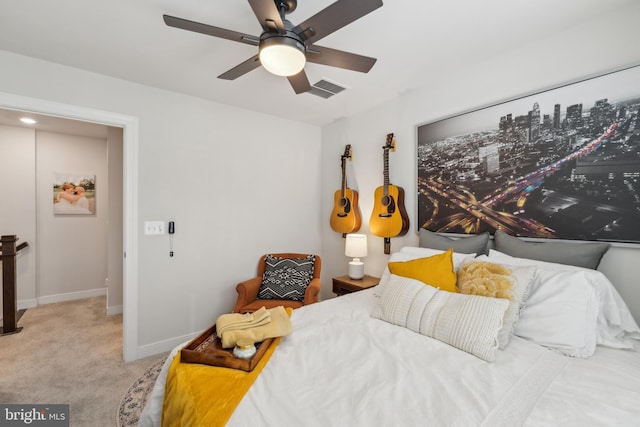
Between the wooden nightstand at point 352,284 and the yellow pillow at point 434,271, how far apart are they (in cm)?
90

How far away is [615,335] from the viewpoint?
55.6 inches

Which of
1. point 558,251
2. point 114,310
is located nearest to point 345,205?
point 558,251

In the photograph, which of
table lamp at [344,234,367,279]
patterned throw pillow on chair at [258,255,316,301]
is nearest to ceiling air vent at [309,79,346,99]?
table lamp at [344,234,367,279]

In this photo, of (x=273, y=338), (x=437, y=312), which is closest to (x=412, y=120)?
(x=437, y=312)

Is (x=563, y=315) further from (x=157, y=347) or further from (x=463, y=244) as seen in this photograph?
(x=157, y=347)

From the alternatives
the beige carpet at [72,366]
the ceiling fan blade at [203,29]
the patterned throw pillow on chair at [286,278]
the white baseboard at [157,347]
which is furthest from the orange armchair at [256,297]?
the ceiling fan blade at [203,29]

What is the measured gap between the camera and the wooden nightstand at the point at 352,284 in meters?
2.75

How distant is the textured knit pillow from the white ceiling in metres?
1.47

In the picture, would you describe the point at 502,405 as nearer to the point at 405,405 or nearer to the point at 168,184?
the point at 405,405

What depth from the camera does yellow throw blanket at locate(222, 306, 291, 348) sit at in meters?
1.28

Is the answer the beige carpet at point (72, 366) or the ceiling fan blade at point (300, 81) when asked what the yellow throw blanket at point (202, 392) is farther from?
the ceiling fan blade at point (300, 81)

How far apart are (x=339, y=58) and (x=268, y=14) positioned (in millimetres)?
470

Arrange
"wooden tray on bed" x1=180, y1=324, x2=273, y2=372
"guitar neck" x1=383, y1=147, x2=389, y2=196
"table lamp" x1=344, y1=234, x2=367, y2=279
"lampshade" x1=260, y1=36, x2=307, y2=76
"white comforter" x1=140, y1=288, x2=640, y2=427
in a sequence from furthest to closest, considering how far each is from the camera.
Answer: "table lamp" x1=344, y1=234, x2=367, y2=279, "guitar neck" x1=383, y1=147, x2=389, y2=196, "lampshade" x1=260, y1=36, x2=307, y2=76, "wooden tray on bed" x1=180, y1=324, x2=273, y2=372, "white comforter" x1=140, y1=288, x2=640, y2=427

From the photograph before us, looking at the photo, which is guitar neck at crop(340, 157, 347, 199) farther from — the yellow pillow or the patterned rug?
the patterned rug
